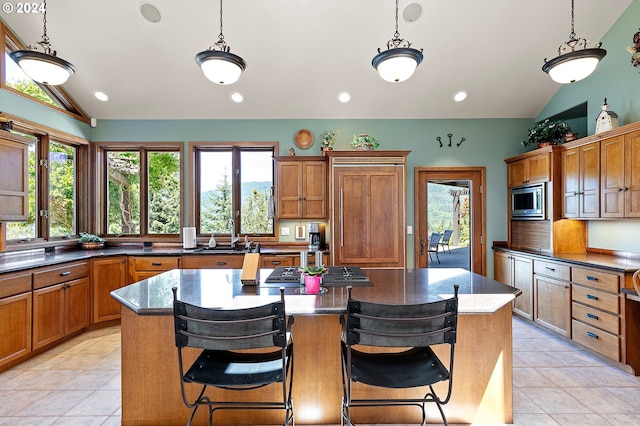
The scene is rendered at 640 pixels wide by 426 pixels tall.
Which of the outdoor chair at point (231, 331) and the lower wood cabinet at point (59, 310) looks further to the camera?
the lower wood cabinet at point (59, 310)

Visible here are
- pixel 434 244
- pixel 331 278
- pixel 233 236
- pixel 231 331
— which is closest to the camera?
pixel 231 331

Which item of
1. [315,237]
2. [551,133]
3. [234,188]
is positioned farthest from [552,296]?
[234,188]

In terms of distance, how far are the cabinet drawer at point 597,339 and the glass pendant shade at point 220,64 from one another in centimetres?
383

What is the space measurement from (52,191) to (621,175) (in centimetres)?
635

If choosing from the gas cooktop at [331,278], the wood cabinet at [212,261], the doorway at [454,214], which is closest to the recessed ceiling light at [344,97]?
the doorway at [454,214]

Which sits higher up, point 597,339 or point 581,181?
point 581,181

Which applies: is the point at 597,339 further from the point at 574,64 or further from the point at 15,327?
the point at 15,327

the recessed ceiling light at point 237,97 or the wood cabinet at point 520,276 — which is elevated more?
the recessed ceiling light at point 237,97

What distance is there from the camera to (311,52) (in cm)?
402

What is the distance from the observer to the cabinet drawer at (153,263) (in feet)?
13.9

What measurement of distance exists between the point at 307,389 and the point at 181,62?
385 cm

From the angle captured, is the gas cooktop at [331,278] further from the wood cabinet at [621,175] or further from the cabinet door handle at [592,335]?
the wood cabinet at [621,175]

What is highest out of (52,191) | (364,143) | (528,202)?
(364,143)

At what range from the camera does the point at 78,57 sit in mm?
3986
